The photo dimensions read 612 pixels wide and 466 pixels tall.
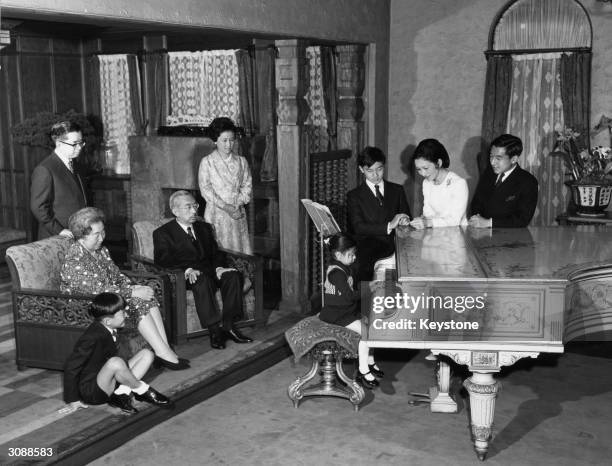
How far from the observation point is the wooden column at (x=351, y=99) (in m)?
7.34

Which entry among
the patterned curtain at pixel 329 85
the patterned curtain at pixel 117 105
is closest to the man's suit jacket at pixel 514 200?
the patterned curtain at pixel 329 85

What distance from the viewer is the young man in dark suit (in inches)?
179

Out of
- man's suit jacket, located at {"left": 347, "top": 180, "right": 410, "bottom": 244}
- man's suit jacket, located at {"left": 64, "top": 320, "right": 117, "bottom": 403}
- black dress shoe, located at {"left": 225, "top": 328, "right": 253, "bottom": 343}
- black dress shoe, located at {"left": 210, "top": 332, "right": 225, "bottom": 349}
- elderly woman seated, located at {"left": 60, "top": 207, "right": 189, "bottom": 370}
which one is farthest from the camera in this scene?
man's suit jacket, located at {"left": 347, "top": 180, "right": 410, "bottom": 244}

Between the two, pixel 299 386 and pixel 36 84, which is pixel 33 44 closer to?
pixel 36 84

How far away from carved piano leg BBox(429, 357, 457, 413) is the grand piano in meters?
0.62

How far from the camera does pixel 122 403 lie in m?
4.66

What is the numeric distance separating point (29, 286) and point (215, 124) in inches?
72.1

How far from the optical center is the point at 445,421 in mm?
4797

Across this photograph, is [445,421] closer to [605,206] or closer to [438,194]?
[438,194]

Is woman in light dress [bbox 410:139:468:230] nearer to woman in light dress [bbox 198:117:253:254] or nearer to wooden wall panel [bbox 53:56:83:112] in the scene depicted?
woman in light dress [bbox 198:117:253:254]

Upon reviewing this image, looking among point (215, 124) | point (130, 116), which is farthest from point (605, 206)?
point (130, 116)

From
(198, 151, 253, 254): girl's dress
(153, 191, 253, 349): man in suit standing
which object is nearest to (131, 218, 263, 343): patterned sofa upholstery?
(153, 191, 253, 349): man in suit standing

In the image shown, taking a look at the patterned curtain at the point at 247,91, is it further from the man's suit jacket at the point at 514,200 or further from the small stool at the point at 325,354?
the small stool at the point at 325,354

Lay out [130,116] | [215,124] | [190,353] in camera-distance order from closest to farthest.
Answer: [190,353], [215,124], [130,116]
